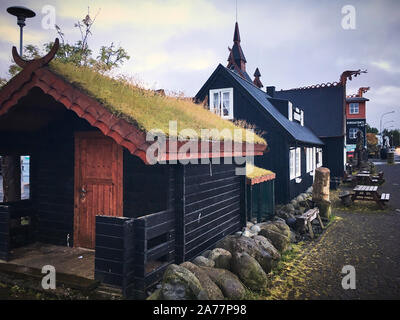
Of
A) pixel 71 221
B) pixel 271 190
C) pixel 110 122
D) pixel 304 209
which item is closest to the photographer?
pixel 110 122

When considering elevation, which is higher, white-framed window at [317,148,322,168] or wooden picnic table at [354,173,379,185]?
white-framed window at [317,148,322,168]

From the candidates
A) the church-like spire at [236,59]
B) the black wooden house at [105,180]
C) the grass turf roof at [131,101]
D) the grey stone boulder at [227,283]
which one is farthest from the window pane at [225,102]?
the grey stone boulder at [227,283]

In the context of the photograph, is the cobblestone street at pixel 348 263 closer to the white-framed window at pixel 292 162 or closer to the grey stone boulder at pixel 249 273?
the grey stone boulder at pixel 249 273

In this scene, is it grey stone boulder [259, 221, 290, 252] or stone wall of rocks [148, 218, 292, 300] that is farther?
grey stone boulder [259, 221, 290, 252]

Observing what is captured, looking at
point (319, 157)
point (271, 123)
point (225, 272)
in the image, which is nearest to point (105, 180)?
point (225, 272)

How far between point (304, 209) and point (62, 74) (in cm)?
1055

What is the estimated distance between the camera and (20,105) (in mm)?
5098

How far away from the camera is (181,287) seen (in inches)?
160

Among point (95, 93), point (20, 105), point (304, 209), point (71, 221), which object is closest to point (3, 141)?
point (20, 105)

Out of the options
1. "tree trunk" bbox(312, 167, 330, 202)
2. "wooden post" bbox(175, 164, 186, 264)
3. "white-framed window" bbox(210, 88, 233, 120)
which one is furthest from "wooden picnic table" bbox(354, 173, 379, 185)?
"wooden post" bbox(175, 164, 186, 264)

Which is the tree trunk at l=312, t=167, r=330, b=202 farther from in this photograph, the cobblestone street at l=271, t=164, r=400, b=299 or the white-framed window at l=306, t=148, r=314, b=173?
the white-framed window at l=306, t=148, r=314, b=173

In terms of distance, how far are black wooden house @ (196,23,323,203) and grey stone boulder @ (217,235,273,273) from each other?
21.8 ft

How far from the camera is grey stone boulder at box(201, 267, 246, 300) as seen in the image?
469 centimetres
